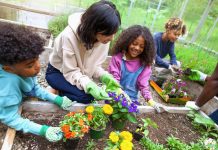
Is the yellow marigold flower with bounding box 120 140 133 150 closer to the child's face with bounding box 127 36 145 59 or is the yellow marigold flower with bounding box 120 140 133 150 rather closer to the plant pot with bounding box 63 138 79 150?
the plant pot with bounding box 63 138 79 150

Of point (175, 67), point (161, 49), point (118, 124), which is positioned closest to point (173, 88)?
point (175, 67)

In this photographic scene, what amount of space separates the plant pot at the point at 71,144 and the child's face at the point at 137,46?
1.15 metres

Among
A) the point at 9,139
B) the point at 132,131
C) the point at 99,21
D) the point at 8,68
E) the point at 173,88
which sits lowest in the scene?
the point at 173,88

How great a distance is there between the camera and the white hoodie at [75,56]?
195cm

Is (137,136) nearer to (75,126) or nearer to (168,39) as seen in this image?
(75,126)

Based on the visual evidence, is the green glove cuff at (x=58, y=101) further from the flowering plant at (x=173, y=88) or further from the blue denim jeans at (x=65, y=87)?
the flowering plant at (x=173, y=88)

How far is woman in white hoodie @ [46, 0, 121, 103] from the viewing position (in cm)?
177

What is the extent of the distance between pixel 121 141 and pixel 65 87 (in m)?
0.86

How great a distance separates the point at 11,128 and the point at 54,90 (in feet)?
2.61

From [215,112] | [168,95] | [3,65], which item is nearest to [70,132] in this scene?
[3,65]

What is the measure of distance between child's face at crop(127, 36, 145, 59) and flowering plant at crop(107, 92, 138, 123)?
622mm

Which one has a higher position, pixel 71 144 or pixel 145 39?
pixel 145 39

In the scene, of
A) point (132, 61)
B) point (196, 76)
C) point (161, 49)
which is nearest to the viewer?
point (132, 61)

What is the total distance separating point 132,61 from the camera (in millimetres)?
2449
